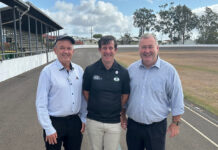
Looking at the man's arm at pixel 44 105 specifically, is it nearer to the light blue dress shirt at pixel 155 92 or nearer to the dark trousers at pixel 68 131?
the dark trousers at pixel 68 131

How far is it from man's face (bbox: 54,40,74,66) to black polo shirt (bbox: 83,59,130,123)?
0.31 meters

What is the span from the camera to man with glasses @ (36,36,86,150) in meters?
2.27

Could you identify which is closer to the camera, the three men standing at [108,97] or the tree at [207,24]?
the three men standing at [108,97]

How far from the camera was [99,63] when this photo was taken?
254 cm

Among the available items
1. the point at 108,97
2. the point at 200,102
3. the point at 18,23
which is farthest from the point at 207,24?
the point at 108,97

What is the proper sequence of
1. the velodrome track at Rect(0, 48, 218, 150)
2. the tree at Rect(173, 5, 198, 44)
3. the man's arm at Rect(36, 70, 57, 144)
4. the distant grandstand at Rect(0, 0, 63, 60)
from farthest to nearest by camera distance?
the tree at Rect(173, 5, 198, 44), the distant grandstand at Rect(0, 0, 63, 60), the velodrome track at Rect(0, 48, 218, 150), the man's arm at Rect(36, 70, 57, 144)

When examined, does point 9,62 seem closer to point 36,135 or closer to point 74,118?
point 36,135

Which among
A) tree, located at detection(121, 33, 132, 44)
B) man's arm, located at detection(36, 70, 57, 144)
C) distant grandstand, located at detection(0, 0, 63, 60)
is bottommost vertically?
man's arm, located at detection(36, 70, 57, 144)

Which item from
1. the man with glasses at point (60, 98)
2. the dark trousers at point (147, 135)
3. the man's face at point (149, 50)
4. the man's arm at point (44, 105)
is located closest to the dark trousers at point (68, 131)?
the man with glasses at point (60, 98)

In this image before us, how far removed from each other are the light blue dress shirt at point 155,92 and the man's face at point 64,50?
89 centimetres

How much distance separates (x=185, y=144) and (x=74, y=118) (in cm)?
275

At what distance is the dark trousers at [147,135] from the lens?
2.59 meters

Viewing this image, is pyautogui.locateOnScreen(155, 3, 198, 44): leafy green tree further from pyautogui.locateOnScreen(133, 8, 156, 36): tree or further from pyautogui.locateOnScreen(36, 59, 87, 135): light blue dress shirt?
pyautogui.locateOnScreen(36, 59, 87, 135): light blue dress shirt

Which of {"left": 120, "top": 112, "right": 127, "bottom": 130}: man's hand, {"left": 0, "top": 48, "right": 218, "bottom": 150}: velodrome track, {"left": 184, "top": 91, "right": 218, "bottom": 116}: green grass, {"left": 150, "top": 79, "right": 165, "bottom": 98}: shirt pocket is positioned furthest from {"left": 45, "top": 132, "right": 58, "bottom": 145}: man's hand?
{"left": 184, "top": 91, "right": 218, "bottom": 116}: green grass
